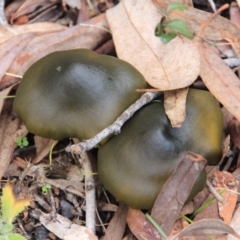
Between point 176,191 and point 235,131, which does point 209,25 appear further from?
point 176,191

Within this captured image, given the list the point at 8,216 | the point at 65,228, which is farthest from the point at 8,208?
the point at 65,228

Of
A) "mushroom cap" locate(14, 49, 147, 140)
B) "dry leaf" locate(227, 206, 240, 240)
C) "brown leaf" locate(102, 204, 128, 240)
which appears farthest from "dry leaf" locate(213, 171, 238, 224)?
"mushroom cap" locate(14, 49, 147, 140)

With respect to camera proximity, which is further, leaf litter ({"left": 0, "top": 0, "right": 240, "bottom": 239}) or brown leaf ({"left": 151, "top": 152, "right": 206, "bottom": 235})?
leaf litter ({"left": 0, "top": 0, "right": 240, "bottom": 239})

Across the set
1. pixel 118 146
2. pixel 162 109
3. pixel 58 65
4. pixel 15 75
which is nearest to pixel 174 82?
pixel 162 109

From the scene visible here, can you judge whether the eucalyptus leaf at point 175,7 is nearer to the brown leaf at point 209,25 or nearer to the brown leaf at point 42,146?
the brown leaf at point 209,25

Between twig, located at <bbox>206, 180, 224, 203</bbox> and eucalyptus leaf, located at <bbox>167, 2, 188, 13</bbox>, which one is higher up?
eucalyptus leaf, located at <bbox>167, 2, 188, 13</bbox>

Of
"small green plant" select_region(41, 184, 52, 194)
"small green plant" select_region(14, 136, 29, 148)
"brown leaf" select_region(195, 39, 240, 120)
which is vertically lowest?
"small green plant" select_region(41, 184, 52, 194)

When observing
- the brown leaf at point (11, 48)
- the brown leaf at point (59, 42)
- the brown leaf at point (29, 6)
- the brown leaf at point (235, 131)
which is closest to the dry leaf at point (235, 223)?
the brown leaf at point (235, 131)

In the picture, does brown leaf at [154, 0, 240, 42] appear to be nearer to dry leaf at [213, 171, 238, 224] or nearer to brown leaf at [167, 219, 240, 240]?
dry leaf at [213, 171, 238, 224]
